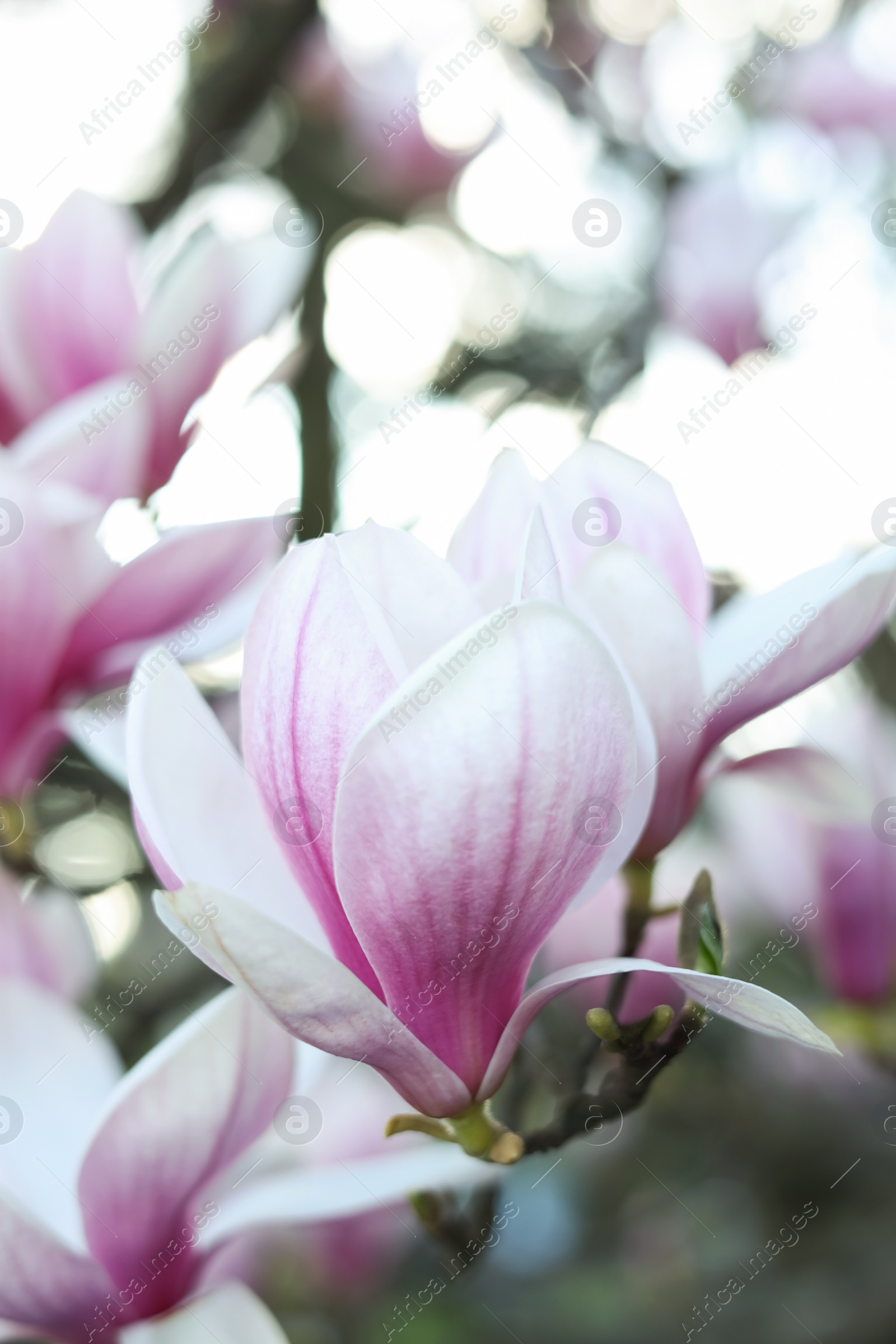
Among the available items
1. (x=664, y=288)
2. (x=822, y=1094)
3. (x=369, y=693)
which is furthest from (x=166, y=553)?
(x=822, y=1094)

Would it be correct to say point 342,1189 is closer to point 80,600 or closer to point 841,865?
point 80,600

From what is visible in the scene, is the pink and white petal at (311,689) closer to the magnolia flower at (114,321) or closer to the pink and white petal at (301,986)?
the pink and white petal at (301,986)

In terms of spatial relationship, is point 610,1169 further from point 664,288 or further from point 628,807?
point 628,807

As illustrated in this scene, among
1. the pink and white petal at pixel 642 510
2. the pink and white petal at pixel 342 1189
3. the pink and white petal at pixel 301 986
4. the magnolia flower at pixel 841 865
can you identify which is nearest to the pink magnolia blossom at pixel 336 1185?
the pink and white petal at pixel 342 1189

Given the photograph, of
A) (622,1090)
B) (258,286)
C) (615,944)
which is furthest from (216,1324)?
(258,286)

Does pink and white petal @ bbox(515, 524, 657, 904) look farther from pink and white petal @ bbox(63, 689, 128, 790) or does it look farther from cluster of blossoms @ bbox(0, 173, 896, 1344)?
pink and white petal @ bbox(63, 689, 128, 790)
